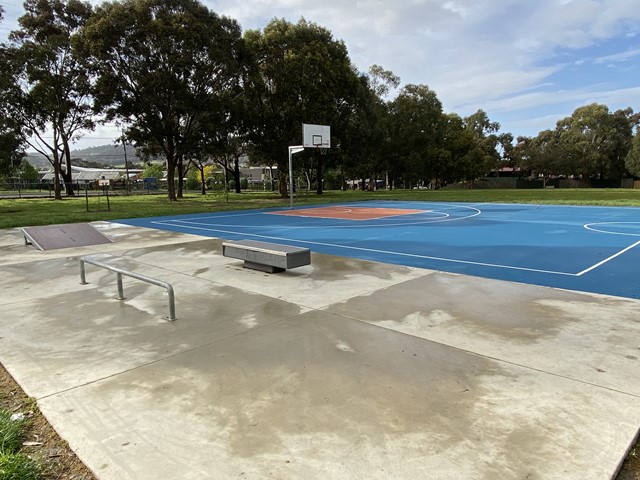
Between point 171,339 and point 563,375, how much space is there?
3979 mm

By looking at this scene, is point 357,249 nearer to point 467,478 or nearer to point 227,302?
point 227,302

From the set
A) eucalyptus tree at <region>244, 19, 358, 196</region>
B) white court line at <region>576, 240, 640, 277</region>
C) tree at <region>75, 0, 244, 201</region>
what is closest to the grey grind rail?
white court line at <region>576, 240, 640, 277</region>

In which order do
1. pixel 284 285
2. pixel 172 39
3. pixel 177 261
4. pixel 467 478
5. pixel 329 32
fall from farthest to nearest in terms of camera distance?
pixel 329 32
pixel 172 39
pixel 177 261
pixel 284 285
pixel 467 478

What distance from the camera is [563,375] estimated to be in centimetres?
394

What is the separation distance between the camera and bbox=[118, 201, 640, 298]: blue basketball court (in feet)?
26.9

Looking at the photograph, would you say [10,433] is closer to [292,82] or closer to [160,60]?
[160,60]

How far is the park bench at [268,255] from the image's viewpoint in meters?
7.84

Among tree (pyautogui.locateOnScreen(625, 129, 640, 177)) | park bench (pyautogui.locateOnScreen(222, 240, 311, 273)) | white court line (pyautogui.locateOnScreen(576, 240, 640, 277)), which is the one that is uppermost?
tree (pyautogui.locateOnScreen(625, 129, 640, 177))

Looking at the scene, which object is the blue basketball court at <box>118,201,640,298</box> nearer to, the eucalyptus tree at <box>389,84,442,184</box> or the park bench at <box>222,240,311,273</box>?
the park bench at <box>222,240,311,273</box>

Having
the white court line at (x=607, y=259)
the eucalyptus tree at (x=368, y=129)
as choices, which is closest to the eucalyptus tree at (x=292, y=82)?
the eucalyptus tree at (x=368, y=129)

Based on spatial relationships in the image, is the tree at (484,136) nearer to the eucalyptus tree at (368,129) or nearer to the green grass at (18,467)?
the eucalyptus tree at (368,129)

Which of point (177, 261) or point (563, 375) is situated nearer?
point (563, 375)

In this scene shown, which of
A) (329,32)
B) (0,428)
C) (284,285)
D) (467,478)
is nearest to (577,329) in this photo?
(467,478)

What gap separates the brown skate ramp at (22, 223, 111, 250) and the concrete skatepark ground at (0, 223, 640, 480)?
502cm
